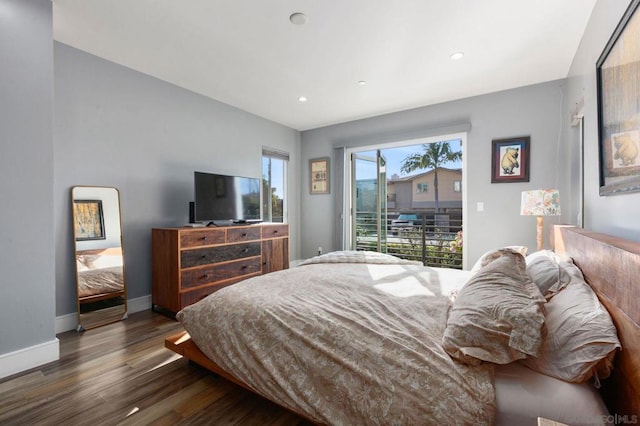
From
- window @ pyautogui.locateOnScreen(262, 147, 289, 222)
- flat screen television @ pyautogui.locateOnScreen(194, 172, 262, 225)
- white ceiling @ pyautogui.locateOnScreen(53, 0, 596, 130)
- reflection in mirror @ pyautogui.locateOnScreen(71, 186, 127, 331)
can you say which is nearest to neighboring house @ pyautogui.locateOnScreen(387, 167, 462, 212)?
white ceiling @ pyautogui.locateOnScreen(53, 0, 596, 130)

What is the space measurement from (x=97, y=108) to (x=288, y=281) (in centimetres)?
258

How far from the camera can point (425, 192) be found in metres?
5.53

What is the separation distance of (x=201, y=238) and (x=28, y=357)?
151 centimetres

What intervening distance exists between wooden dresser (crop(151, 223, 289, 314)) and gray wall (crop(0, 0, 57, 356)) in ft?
3.09

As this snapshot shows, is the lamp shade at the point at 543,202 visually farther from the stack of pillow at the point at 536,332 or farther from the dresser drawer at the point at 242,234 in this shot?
the dresser drawer at the point at 242,234

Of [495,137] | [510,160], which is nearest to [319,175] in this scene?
[495,137]

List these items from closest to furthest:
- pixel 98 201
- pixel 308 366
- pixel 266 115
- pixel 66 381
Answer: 1. pixel 308 366
2. pixel 66 381
3. pixel 98 201
4. pixel 266 115

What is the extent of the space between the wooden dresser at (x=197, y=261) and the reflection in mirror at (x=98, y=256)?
0.34 m

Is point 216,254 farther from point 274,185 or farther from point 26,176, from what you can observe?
point 274,185

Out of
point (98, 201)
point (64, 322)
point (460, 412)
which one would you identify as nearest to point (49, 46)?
point (98, 201)

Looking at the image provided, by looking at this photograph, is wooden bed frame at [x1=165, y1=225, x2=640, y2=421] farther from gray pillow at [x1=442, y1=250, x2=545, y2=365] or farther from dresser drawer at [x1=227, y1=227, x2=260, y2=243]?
dresser drawer at [x1=227, y1=227, x2=260, y2=243]

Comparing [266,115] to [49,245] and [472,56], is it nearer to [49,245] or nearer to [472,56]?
[472,56]

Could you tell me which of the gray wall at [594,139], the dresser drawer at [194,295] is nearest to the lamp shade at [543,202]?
the gray wall at [594,139]

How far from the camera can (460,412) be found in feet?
3.22
